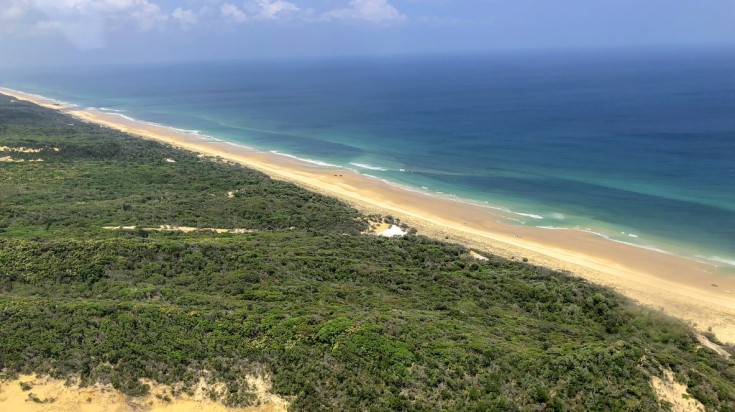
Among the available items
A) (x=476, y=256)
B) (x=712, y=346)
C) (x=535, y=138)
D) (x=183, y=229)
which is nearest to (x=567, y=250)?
(x=476, y=256)

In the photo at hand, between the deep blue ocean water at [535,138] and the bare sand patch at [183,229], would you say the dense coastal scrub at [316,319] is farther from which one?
the deep blue ocean water at [535,138]

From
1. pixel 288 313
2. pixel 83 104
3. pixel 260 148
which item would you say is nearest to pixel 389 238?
pixel 288 313

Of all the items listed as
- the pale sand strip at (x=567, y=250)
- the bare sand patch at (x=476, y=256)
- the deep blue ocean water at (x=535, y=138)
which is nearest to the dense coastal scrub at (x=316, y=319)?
the bare sand patch at (x=476, y=256)

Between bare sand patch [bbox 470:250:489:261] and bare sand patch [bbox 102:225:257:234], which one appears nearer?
bare sand patch [bbox 470:250:489:261]

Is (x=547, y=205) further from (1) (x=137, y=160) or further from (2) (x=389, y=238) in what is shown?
(1) (x=137, y=160)

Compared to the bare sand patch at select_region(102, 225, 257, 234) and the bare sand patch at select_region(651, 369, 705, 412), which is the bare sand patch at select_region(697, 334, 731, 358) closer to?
the bare sand patch at select_region(651, 369, 705, 412)

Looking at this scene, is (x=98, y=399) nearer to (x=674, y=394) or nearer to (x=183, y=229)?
(x=674, y=394)

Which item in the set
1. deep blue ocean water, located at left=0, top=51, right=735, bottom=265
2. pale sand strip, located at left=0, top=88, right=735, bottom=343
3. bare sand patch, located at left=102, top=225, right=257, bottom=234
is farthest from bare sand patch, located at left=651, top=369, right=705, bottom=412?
bare sand patch, located at left=102, top=225, right=257, bottom=234

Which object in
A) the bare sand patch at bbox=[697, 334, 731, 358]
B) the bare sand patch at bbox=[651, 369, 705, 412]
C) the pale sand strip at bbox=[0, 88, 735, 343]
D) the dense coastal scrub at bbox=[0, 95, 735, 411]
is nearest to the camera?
the bare sand patch at bbox=[651, 369, 705, 412]
